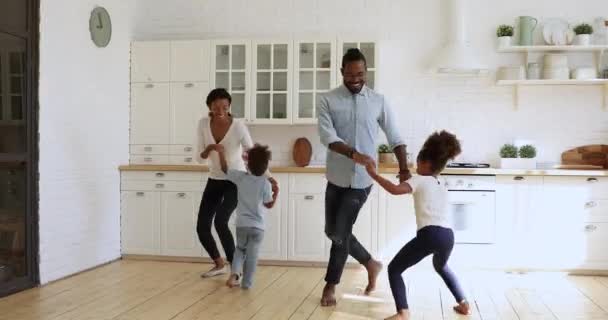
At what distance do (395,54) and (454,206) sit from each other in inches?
60.1

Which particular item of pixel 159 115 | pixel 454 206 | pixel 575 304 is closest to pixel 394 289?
pixel 575 304

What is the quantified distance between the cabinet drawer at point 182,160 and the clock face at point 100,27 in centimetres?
115

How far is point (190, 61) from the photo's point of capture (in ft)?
19.3

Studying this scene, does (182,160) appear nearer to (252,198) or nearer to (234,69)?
(234,69)

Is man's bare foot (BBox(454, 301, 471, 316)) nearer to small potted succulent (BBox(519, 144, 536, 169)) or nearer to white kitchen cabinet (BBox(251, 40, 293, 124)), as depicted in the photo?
small potted succulent (BBox(519, 144, 536, 169))

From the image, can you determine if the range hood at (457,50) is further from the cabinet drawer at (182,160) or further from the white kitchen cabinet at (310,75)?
the cabinet drawer at (182,160)

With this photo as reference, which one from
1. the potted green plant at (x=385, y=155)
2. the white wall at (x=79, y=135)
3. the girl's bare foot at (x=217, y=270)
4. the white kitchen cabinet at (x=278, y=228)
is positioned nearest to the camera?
the white wall at (x=79, y=135)

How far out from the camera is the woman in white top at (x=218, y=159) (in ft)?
15.6

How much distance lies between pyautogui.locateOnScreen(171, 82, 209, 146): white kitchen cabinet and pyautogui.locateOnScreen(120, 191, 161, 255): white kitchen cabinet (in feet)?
1.90

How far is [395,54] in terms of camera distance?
5.98 metres

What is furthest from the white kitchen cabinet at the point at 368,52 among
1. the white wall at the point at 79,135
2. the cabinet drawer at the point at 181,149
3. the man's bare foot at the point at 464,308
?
the man's bare foot at the point at 464,308

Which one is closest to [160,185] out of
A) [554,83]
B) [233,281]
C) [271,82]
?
[271,82]

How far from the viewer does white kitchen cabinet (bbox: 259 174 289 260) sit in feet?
18.1

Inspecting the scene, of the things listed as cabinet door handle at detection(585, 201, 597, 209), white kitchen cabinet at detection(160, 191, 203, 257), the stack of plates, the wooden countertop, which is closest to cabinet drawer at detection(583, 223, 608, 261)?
cabinet door handle at detection(585, 201, 597, 209)
